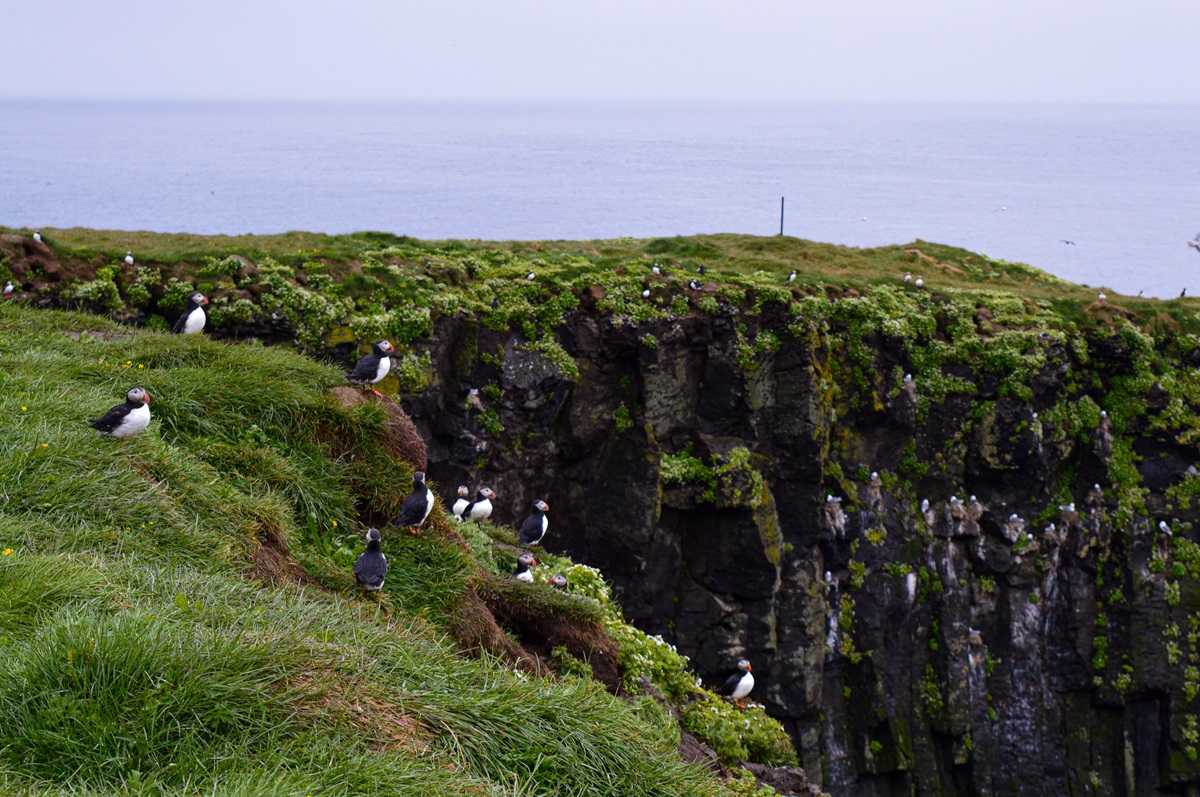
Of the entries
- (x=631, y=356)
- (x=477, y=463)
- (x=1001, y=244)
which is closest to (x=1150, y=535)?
(x=631, y=356)

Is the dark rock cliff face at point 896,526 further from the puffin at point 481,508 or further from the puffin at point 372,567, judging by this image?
the puffin at point 372,567

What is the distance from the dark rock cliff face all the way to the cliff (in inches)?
2.8

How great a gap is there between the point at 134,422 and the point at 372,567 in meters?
2.76

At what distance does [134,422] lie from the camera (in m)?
9.46

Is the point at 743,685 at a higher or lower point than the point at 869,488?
lower

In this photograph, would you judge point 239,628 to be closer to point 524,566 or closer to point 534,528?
point 524,566

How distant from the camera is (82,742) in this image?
17.8 feet

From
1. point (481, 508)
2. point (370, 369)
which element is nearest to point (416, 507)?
point (370, 369)

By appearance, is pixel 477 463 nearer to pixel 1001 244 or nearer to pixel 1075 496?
pixel 1075 496

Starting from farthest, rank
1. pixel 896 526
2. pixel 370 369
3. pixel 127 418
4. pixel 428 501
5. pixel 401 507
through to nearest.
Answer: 1. pixel 896 526
2. pixel 370 369
3. pixel 401 507
4. pixel 428 501
5. pixel 127 418

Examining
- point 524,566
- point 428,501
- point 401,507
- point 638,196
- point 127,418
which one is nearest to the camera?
point 127,418

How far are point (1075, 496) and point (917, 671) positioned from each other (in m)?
7.34

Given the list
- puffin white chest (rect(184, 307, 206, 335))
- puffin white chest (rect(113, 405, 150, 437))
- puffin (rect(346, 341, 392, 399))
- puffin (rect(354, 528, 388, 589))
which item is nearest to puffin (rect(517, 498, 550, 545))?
puffin (rect(346, 341, 392, 399))

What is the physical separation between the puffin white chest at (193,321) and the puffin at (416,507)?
19.1 ft
